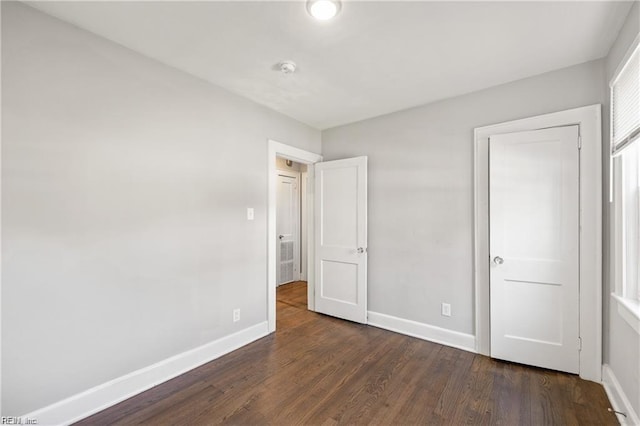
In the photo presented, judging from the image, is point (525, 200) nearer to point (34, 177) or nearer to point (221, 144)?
point (221, 144)

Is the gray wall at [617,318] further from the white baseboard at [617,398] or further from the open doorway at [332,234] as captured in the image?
the open doorway at [332,234]

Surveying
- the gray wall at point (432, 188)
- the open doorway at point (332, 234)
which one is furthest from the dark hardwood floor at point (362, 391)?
the open doorway at point (332, 234)

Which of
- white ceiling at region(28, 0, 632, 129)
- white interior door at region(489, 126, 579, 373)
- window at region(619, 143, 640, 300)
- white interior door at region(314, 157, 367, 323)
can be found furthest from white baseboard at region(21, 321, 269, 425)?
window at region(619, 143, 640, 300)

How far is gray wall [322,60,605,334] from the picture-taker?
2.44 metres

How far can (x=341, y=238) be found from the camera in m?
3.54

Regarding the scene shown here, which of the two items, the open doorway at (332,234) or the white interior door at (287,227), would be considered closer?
the open doorway at (332,234)

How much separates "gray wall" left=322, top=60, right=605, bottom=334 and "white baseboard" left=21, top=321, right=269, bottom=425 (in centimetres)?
177

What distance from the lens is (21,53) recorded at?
159cm

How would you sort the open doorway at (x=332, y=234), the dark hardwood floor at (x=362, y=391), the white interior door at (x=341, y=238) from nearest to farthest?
the dark hardwood floor at (x=362, y=391) → the open doorway at (x=332, y=234) → the white interior door at (x=341, y=238)

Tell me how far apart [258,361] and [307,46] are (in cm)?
265

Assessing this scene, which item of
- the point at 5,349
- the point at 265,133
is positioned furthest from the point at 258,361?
the point at 265,133

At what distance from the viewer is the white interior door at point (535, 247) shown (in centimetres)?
223

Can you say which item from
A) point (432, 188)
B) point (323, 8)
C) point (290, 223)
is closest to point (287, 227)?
point (290, 223)

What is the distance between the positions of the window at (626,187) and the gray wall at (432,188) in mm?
489
